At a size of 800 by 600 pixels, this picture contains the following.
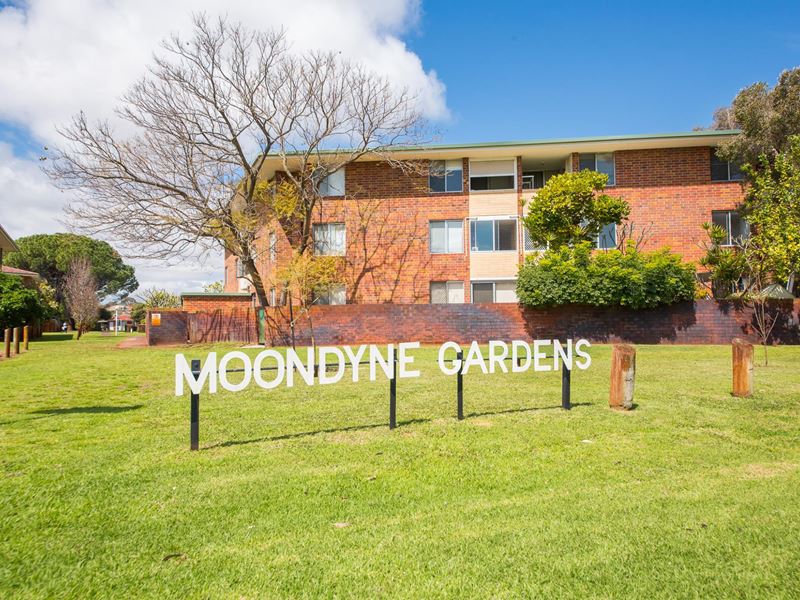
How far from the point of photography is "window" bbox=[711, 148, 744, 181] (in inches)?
988

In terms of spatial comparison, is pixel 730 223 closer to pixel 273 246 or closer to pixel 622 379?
pixel 273 246

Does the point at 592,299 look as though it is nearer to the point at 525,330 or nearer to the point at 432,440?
the point at 525,330

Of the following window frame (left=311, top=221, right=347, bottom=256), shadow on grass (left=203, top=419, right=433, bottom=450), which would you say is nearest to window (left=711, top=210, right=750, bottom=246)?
window frame (left=311, top=221, right=347, bottom=256)

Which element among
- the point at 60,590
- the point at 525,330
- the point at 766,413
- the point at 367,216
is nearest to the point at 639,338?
the point at 525,330

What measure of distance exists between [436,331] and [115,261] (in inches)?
2598

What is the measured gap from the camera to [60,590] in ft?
10.3

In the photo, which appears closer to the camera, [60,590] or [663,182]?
[60,590]

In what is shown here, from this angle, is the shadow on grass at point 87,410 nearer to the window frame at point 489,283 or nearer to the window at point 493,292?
the window frame at point 489,283

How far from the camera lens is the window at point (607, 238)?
25281 mm

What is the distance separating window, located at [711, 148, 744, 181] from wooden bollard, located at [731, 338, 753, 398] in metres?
18.6

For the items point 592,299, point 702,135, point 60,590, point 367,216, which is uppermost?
point 702,135

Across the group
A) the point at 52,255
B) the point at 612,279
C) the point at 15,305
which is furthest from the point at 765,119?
the point at 52,255

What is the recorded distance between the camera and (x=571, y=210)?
22.7 metres

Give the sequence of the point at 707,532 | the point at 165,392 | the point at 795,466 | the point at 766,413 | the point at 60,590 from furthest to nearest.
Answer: the point at 165,392 < the point at 766,413 < the point at 795,466 < the point at 707,532 < the point at 60,590
